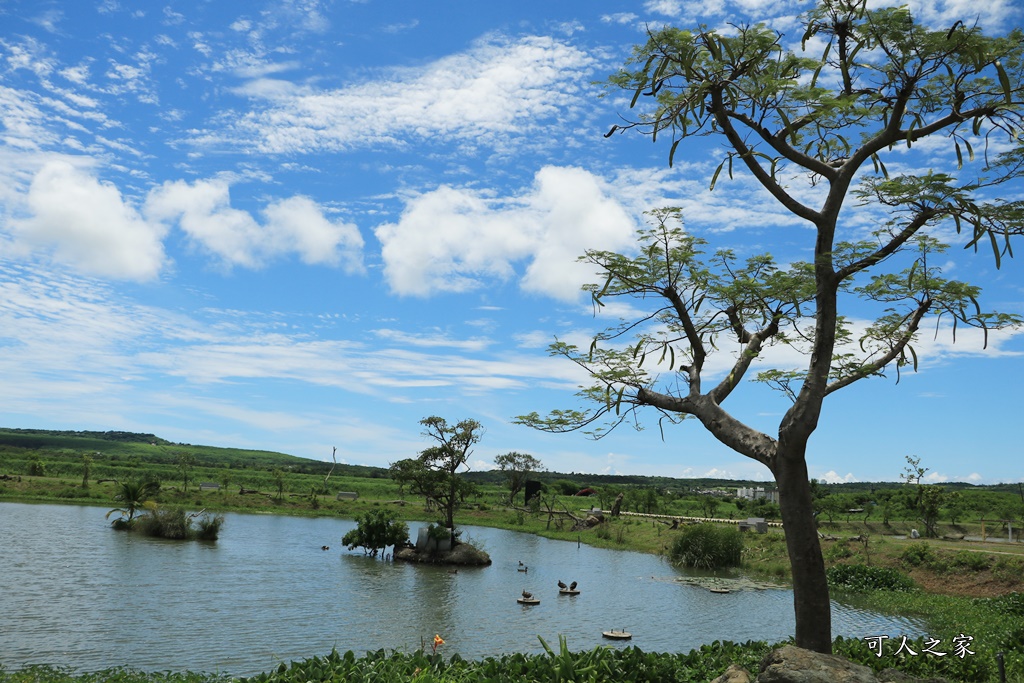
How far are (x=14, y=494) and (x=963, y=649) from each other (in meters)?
67.5

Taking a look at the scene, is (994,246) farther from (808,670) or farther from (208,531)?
(208,531)

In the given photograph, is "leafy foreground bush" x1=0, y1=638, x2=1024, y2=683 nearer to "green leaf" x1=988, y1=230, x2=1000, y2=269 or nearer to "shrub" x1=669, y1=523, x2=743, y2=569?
"green leaf" x1=988, y1=230, x2=1000, y2=269

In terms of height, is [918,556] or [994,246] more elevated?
[994,246]

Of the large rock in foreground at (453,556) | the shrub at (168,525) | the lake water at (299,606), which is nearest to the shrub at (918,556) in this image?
the lake water at (299,606)

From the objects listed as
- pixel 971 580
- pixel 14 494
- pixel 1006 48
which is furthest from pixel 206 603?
pixel 14 494

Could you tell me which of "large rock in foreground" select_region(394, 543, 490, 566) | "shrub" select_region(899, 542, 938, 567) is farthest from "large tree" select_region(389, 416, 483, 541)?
"shrub" select_region(899, 542, 938, 567)

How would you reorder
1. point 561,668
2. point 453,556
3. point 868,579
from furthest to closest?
1. point 453,556
2. point 868,579
3. point 561,668

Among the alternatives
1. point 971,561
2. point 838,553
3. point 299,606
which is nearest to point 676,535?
point 838,553

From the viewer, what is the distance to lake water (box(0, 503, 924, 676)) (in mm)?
16125

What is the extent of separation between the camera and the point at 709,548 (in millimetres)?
38281

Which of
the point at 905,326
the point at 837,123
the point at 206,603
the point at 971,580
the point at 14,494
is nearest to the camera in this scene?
the point at 837,123

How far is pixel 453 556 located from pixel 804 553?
91.4 feet

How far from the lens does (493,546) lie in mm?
45500

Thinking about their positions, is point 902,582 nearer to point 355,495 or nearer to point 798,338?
point 798,338
